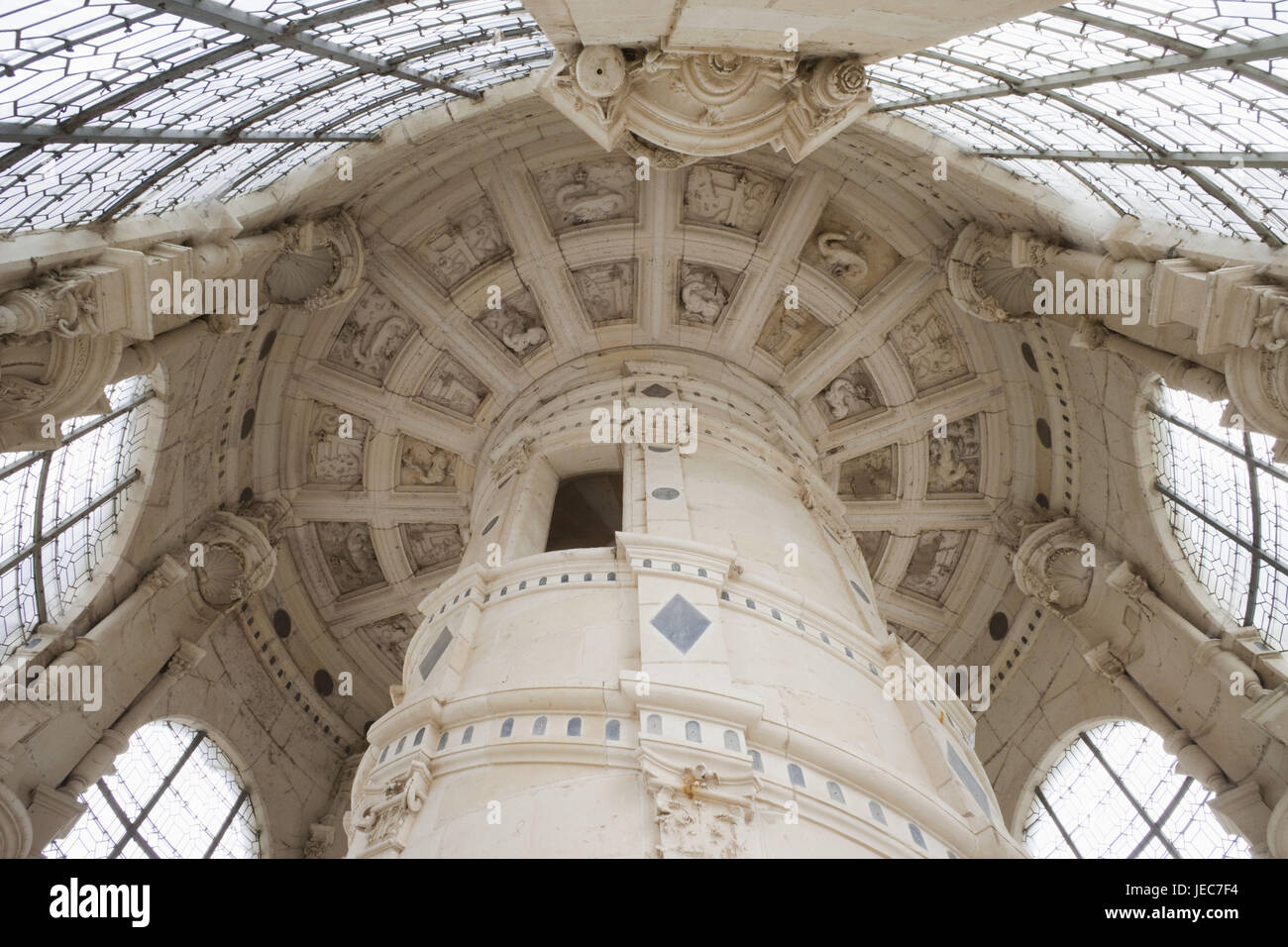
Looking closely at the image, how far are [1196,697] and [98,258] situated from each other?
50.0 feet

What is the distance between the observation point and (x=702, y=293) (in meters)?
20.0

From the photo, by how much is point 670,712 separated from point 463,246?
40.5ft

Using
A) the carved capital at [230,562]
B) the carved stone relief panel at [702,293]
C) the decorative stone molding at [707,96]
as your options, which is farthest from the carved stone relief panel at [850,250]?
the carved capital at [230,562]

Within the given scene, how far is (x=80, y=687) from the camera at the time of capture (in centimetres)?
1428

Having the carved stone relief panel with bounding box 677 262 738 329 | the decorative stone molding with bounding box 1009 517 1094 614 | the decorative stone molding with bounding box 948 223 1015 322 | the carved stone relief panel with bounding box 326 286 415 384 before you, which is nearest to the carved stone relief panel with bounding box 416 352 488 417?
the carved stone relief panel with bounding box 326 286 415 384

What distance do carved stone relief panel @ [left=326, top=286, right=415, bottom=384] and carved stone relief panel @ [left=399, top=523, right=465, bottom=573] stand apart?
3.11 metres

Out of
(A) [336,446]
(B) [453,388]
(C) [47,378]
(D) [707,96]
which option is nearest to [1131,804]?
(D) [707,96]

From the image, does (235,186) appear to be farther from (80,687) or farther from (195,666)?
(195,666)

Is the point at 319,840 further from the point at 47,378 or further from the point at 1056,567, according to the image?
the point at 1056,567

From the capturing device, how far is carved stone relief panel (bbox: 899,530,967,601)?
830 inches

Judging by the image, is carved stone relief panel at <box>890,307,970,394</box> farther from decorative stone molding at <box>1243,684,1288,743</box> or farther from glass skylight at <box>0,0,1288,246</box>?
decorative stone molding at <box>1243,684,1288,743</box>

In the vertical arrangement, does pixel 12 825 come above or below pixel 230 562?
below

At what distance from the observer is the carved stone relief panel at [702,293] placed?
65.4 ft
